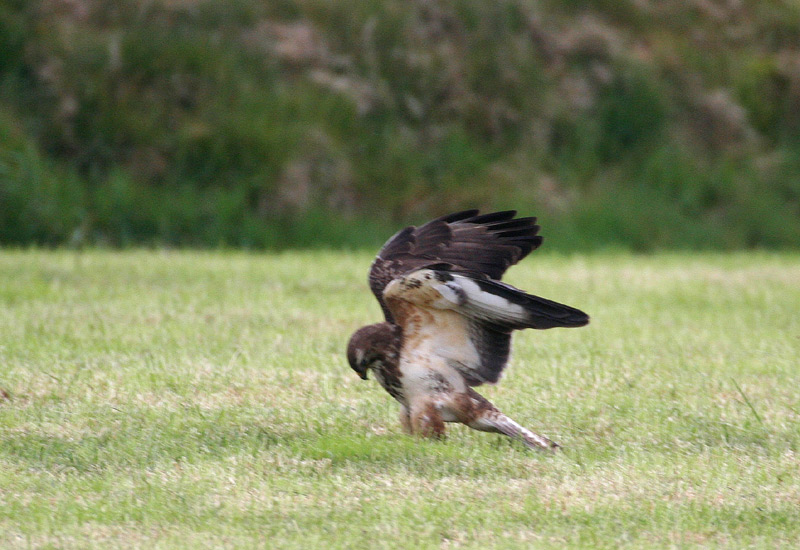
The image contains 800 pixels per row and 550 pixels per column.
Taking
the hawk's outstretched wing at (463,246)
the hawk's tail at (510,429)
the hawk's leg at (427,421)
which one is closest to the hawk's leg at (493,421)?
the hawk's tail at (510,429)

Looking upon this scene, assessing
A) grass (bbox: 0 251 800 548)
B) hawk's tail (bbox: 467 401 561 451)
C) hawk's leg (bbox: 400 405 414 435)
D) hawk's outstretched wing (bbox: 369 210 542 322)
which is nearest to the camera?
grass (bbox: 0 251 800 548)

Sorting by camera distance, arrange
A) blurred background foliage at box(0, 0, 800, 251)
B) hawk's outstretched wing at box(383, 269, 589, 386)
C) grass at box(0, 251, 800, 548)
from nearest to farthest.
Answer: grass at box(0, 251, 800, 548) < hawk's outstretched wing at box(383, 269, 589, 386) < blurred background foliage at box(0, 0, 800, 251)

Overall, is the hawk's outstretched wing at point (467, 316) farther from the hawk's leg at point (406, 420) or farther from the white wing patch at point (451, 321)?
the hawk's leg at point (406, 420)

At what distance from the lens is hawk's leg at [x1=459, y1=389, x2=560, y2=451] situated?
14.2 feet

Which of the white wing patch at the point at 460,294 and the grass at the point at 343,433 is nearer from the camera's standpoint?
the grass at the point at 343,433

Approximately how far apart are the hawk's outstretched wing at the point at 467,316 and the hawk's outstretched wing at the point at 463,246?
205 mm

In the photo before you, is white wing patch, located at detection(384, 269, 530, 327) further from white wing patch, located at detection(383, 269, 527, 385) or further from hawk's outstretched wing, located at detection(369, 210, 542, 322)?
hawk's outstretched wing, located at detection(369, 210, 542, 322)

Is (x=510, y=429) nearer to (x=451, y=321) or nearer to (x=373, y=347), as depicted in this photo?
(x=451, y=321)

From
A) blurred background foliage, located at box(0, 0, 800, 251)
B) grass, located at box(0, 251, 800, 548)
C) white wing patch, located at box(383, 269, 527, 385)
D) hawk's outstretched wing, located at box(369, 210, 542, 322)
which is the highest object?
blurred background foliage, located at box(0, 0, 800, 251)

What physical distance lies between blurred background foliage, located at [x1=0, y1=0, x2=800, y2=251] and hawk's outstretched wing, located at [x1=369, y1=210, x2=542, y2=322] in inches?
295

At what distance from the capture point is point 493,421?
14.3 feet

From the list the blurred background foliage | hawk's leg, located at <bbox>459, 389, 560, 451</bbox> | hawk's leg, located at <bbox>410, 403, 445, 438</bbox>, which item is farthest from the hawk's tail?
the blurred background foliage

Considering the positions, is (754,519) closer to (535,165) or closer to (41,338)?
(41,338)

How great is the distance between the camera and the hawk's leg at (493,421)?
4328mm
